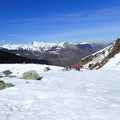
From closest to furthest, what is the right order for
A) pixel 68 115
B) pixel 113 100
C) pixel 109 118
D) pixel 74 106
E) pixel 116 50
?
pixel 109 118, pixel 68 115, pixel 74 106, pixel 113 100, pixel 116 50

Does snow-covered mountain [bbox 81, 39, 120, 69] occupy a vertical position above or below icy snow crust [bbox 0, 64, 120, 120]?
above

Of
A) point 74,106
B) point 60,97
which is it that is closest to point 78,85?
point 60,97

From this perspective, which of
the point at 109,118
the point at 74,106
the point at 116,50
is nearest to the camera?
the point at 109,118

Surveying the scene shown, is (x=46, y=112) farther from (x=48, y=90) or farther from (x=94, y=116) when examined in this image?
(x=48, y=90)

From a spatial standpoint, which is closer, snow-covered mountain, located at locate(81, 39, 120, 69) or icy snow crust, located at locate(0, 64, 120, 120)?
icy snow crust, located at locate(0, 64, 120, 120)

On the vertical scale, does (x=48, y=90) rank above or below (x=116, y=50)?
below

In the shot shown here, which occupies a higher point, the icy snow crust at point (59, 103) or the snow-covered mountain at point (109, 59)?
the snow-covered mountain at point (109, 59)

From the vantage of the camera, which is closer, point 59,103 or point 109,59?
point 59,103

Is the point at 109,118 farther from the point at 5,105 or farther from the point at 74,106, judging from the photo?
the point at 5,105

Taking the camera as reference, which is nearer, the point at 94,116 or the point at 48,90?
the point at 94,116

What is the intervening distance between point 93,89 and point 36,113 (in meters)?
6.89

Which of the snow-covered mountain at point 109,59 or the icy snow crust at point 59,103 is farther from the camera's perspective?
the snow-covered mountain at point 109,59

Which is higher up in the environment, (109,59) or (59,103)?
(109,59)

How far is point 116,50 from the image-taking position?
7525cm
